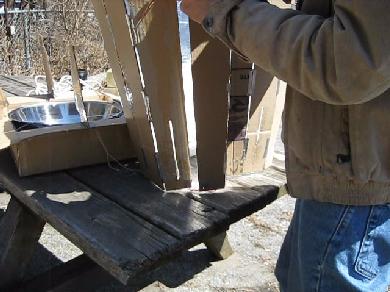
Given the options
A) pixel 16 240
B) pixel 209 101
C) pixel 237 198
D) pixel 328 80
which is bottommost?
pixel 16 240

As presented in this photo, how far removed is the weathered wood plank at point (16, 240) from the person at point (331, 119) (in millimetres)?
999

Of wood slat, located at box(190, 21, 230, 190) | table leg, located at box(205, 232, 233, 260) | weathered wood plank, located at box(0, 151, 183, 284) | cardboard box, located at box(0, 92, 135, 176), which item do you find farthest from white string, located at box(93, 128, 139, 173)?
table leg, located at box(205, 232, 233, 260)

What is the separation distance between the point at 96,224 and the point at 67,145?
369 millimetres

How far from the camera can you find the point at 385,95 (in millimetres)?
833

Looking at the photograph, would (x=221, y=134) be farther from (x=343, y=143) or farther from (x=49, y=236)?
(x=49, y=236)

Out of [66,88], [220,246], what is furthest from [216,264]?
[66,88]

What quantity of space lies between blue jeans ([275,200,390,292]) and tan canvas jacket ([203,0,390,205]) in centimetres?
3

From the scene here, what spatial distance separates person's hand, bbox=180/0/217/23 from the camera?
894 mm

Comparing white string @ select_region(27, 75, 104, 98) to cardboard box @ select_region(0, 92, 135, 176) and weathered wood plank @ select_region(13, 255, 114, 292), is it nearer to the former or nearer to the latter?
cardboard box @ select_region(0, 92, 135, 176)

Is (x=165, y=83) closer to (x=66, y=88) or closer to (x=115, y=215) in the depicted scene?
(x=115, y=215)

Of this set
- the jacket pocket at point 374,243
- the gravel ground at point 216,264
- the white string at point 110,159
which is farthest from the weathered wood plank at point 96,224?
the gravel ground at point 216,264

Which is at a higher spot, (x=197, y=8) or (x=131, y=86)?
(x=197, y=8)

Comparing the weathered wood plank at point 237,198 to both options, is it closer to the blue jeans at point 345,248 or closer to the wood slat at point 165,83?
the wood slat at point 165,83

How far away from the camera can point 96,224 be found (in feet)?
3.81
